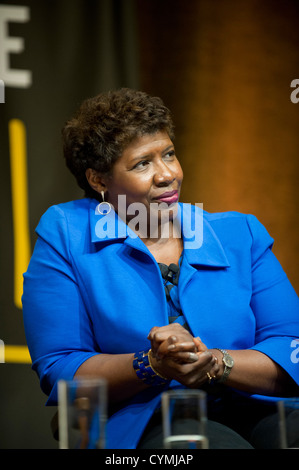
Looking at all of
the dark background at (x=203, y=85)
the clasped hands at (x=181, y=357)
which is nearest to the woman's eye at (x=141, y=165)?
the clasped hands at (x=181, y=357)

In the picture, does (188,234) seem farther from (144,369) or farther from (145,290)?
(144,369)

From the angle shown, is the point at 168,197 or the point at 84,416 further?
the point at 168,197

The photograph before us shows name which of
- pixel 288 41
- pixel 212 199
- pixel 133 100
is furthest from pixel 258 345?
pixel 288 41

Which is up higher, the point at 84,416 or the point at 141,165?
the point at 141,165

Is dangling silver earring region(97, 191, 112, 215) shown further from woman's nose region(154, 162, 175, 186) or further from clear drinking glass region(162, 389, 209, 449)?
clear drinking glass region(162, 389, 209, 449)

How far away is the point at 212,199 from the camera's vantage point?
10.2 ft

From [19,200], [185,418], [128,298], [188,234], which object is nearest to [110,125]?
[188,234]

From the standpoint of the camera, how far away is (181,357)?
1.72 metres

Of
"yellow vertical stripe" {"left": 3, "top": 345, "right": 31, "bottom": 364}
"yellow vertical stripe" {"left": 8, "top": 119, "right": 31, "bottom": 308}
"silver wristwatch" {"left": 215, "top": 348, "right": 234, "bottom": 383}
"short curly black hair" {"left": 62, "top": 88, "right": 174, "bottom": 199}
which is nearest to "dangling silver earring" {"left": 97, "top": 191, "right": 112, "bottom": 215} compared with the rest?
"short curly black hair" {"left": 62, "top": 88, "right": 174, "bottom": 199}

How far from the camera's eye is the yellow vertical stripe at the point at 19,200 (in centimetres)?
288

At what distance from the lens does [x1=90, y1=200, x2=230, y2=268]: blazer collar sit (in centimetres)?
209

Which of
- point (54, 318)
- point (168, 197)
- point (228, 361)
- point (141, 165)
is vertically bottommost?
point (228, 361)

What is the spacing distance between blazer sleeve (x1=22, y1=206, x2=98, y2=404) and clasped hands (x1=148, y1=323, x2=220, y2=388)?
0.26 m

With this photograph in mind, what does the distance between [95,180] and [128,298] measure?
0.46 metres
